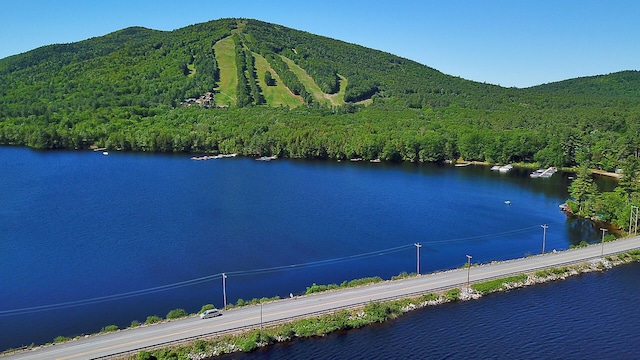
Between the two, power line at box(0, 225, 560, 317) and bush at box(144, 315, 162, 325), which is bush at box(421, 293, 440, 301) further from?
bush at box(144, 315, 162, 325)

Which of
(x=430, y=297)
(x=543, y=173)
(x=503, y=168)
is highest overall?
(x=503, y=168)

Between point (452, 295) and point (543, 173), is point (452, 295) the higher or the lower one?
the lower one

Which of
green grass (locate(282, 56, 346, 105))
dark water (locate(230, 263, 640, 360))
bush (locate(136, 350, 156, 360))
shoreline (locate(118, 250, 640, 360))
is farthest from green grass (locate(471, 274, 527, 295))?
green grass (locate(282, 56, 346, 105))

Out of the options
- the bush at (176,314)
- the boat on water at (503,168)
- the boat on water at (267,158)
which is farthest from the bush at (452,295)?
the boat on water at (267,158)

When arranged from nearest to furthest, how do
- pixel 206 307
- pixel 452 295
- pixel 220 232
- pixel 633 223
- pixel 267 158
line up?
1. pixel 206 307
2. pixel 452 295
3. pixel 220 232
4. pixel 633 223
5. pixel 267 158

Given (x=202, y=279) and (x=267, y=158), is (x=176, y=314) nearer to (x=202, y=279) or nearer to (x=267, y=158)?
(x=202, y=279)

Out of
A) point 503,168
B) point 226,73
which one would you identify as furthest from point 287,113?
point 503,168
